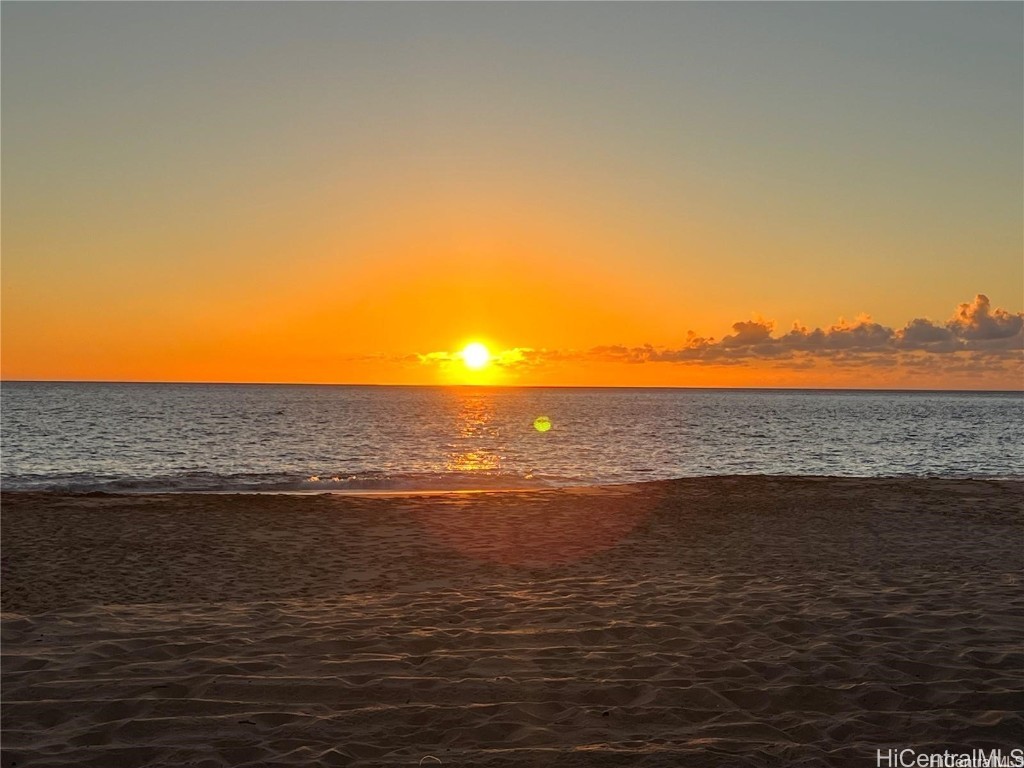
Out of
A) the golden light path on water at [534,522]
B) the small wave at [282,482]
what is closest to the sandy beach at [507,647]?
the golden light path on water at [534,522]

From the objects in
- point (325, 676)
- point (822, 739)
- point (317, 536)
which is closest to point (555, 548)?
point (317, 536)

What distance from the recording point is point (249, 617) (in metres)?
9.46

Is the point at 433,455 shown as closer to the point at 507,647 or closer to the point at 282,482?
the point at 282,482

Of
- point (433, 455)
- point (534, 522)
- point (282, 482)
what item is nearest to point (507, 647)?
point (534, 522)

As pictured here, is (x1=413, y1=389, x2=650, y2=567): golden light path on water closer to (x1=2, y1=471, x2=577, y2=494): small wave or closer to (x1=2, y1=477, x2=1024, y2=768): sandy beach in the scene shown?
(x1=2, y1=477, x2=1024, y2=768): sandy beach

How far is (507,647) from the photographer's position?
800 cm

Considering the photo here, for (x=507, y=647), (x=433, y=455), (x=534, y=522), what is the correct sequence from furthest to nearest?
1. (x=433, y=455)
2. (x=534, y=522)
3. (x=507, y=647)

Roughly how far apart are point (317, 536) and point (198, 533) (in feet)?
8.27

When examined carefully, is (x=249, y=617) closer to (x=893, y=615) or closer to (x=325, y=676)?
(x=325, y=676)

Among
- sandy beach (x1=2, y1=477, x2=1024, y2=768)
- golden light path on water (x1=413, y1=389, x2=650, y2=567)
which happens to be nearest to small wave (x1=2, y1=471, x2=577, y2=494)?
golden light path on water (x1=413, y1=389, x2=650, y2=567)

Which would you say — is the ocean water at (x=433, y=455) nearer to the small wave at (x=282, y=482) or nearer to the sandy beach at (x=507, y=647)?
the small wave at (x=282, y=482)

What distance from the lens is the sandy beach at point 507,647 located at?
595 cm

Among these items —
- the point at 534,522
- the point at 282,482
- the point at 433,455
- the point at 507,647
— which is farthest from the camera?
the point at 433,455

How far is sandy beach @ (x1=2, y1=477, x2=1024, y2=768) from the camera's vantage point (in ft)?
19.5
